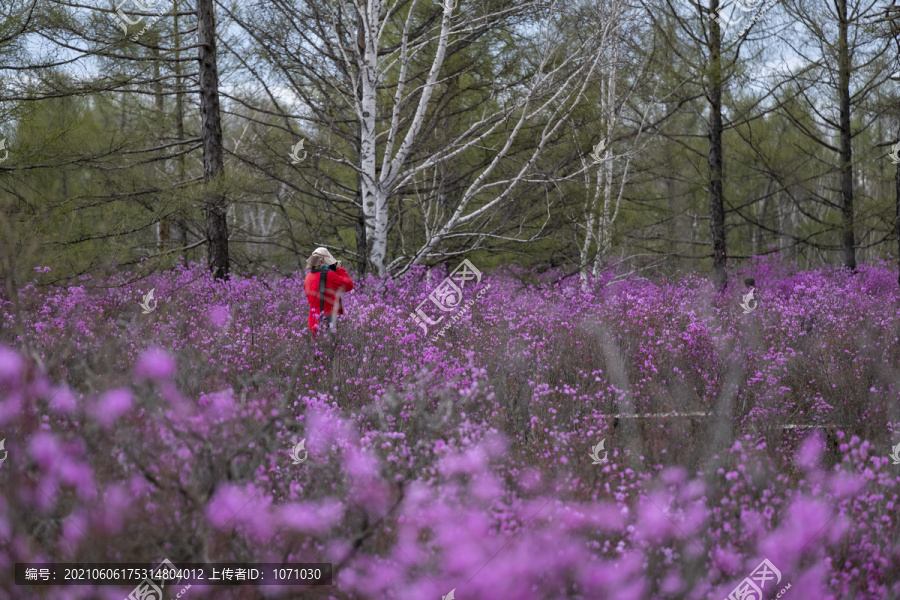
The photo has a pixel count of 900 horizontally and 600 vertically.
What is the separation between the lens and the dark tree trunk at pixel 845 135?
12711 millimetres

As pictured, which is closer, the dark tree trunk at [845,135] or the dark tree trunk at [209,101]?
the dark tree trunk at [209,101]

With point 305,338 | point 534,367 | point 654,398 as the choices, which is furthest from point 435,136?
point 654,398

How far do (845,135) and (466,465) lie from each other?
13.4 m

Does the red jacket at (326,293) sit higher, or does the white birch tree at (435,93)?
the white birch tree at (435,93)

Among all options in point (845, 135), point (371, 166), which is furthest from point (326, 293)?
point (845, 135)

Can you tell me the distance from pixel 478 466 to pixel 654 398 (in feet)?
8.83

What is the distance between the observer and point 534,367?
639 cm

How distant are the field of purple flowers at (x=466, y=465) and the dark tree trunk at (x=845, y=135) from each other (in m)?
7.38

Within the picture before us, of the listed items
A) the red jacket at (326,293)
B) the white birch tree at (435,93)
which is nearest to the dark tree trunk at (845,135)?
the white birch tree at (435,93)

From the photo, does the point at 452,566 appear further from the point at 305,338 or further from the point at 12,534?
the point at 305,338

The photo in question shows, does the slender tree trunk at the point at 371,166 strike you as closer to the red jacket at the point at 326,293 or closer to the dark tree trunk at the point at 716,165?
the red jacket at the point at 326,293

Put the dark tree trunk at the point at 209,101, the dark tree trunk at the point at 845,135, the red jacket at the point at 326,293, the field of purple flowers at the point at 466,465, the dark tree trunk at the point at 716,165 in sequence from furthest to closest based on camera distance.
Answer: the dark tree trunk at the point at 845,135
the dark tree trunk at the point at 716,165
the dark tree trunk at the point at 209,101
the red jacket at the point at 326,293
the field of purple flowers at the point at 466,465

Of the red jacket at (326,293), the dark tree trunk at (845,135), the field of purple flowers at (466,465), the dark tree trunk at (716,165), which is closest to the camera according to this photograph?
the field of purple flowers at (466,465)

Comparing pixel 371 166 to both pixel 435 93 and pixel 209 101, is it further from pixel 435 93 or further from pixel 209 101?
pixel 209 101
